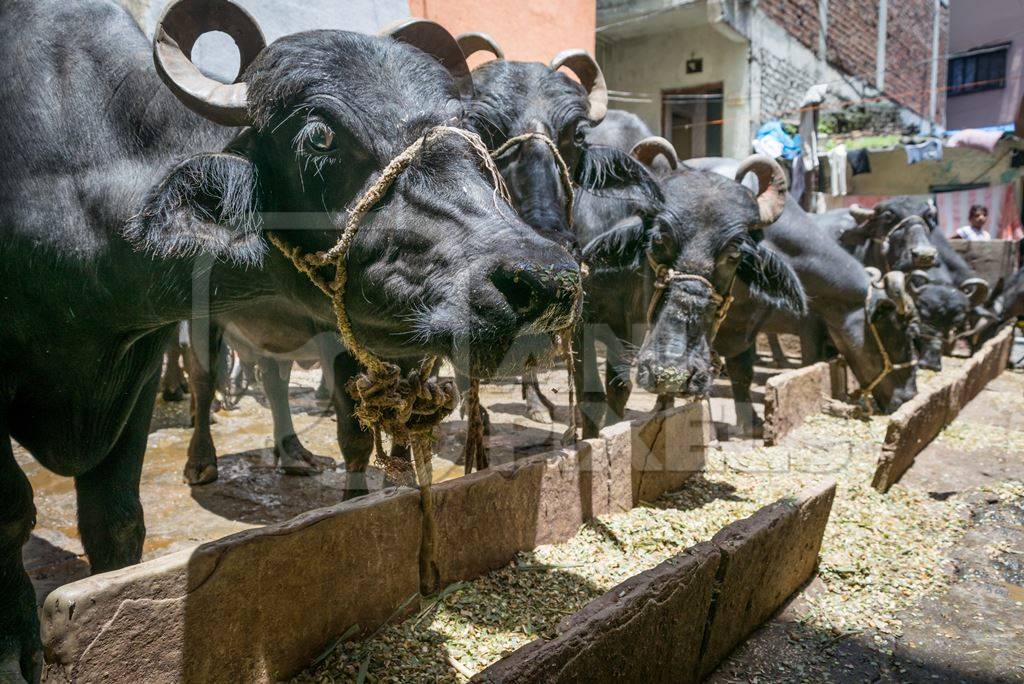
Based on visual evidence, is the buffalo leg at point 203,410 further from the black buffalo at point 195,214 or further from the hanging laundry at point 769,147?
the hanging laundry at point 769,147

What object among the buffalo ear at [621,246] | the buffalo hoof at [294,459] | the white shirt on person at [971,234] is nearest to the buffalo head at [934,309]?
the white shirt on person at [971,234]

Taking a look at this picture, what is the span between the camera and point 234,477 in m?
4.43

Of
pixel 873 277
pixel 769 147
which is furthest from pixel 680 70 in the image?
pixel 873 277

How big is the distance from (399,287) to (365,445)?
1.68m

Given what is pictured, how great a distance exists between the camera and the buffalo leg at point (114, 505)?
7.71 ft

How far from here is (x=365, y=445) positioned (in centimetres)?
320

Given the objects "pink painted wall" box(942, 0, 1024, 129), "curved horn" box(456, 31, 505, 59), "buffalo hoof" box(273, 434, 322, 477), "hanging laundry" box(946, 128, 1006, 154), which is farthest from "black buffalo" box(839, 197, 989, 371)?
"pink painted wall" box(942, 0, 1024, 129)

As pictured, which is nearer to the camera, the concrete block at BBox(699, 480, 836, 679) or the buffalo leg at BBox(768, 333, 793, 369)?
the concrete block at BBox(699, 480, 836, 679)

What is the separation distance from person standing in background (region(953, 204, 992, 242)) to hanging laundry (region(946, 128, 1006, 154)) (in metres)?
1.31

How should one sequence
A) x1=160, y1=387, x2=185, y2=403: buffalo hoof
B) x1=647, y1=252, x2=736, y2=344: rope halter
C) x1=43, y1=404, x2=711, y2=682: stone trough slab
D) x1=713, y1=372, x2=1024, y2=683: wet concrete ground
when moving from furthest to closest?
1. x1=160, y1=387, x2=185, y2=403: buffalo hoof
2. x1=647, y1=252, x2=736, y2=344: rope halter
3. x1=713, y1=372, x2=1024, y2=683: wet concrete ground
4. x1=43, y1=404, x2=711, y2=682: stone trough slab

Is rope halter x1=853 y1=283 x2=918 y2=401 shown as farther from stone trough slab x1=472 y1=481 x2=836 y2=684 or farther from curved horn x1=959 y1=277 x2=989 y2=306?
curved horn x1=959 y1=277 x2=989 y2=306

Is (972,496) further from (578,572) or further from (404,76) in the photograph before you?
(404,76)

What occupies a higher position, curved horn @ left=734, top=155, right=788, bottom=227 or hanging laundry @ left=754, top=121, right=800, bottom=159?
hanging laundry @ left=754, top=121, right=800, bottom=159

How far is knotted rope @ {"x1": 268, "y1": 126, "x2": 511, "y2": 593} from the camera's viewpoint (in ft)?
5.52
